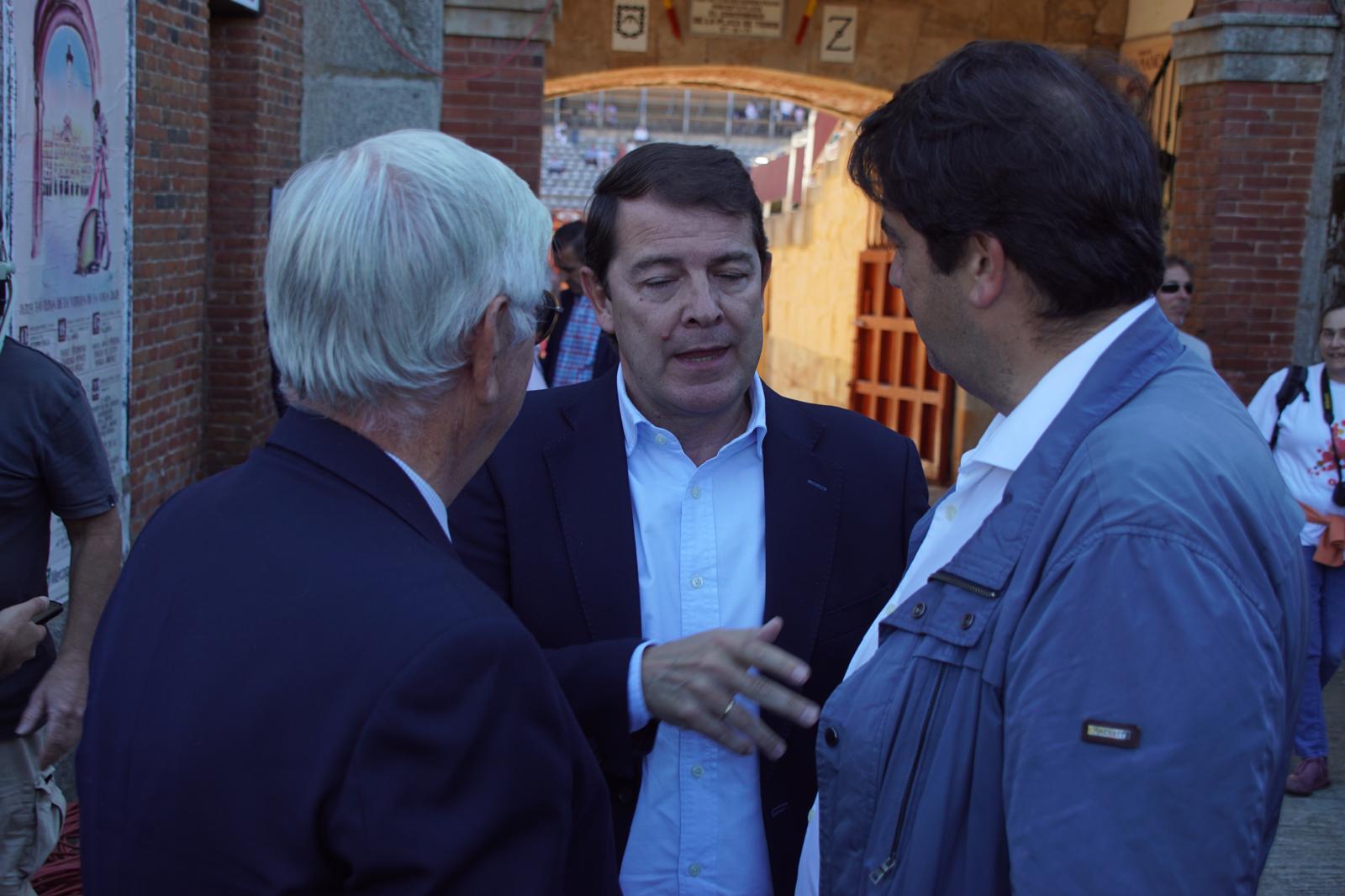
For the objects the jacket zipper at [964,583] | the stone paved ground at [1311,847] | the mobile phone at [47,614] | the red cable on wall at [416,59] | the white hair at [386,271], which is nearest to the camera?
the white hair at [386,271]

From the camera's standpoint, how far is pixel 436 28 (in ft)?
25.0

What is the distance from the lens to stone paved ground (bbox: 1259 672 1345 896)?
4582 mm

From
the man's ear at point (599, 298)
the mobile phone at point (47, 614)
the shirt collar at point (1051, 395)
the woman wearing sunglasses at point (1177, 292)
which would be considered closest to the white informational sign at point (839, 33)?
the woman wearing sunglasses at point (1177, 292)

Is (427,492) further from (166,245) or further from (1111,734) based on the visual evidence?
(166,245)

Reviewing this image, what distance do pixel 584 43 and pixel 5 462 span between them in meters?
8.75

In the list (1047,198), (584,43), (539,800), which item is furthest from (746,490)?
(584,43)

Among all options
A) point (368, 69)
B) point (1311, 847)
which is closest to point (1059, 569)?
point (1311, 847)

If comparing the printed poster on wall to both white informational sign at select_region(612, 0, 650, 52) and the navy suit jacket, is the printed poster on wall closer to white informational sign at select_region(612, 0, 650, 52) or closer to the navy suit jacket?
the navy suit jacket

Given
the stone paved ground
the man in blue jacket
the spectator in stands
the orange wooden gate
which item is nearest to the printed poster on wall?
the spectator in stands

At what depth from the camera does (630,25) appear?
10641mm

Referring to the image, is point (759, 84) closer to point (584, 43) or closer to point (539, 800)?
point (584, 43)

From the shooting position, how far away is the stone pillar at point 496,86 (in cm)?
762

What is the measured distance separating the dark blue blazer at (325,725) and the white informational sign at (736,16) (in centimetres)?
1000

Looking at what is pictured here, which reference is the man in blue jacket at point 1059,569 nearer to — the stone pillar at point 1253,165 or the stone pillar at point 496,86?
the stone pillar at point 496,86
